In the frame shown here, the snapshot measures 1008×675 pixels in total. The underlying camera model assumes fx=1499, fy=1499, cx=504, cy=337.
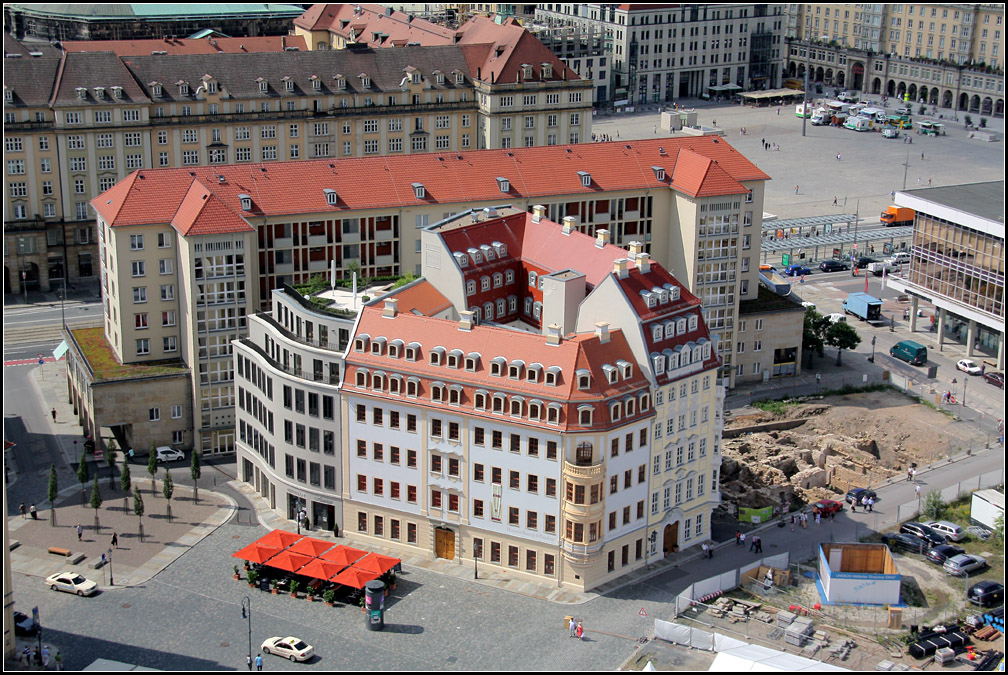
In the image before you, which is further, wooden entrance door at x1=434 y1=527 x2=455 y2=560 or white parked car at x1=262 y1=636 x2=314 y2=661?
wooden entrance door at x1=434 y1=527 x2=455 y2=560

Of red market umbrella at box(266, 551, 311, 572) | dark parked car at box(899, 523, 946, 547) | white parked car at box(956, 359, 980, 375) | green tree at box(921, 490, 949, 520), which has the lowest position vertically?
dark parked car at box(899, 523, 946, 547)

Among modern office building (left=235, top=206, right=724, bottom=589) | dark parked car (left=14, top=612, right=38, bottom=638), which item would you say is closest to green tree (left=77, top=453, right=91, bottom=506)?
modern office building (left=235, top=206, right=724, bottom=589)

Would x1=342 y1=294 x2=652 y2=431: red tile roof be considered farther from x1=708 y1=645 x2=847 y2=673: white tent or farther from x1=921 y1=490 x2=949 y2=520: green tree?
x1=921 y1=490 x2=949 y2=520: green tree

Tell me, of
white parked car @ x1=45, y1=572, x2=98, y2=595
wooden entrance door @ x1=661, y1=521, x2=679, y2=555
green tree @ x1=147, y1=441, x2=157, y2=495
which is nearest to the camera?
white parked car @ x1=45, y1=572, x2=98, y2=595

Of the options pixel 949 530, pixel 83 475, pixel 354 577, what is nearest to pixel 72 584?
pixel 83 475

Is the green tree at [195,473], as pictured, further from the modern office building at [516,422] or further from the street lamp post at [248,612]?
the street lamp post at [248,612]

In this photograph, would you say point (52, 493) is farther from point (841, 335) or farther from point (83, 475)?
point (841, 335)

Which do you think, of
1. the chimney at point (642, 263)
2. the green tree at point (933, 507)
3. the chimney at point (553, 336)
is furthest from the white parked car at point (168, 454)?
the green tree at point (933, 507)
